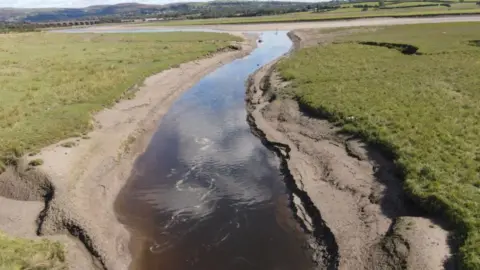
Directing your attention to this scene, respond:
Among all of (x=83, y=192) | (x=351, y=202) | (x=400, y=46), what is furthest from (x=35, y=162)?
(x=400, y=46)

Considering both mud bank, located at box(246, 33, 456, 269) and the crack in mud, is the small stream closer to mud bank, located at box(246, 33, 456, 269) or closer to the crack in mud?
the crack in mud

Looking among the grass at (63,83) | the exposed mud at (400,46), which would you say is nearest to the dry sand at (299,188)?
the grass at (63,83)

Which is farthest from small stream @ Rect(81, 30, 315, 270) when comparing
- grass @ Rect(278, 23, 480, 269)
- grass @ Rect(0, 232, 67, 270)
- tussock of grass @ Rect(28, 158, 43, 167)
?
grass @ Rect(278, 23, 480, 269)

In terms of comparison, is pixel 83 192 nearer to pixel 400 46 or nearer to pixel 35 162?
pixel 35 162

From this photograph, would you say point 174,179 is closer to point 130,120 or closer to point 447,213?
point 130,120

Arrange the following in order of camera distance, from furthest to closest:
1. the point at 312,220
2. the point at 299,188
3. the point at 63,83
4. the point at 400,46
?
the point at 400,46, the point at 63,83, the point at 299,188, the point at 312,220

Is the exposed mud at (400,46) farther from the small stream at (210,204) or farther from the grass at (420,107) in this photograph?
the small stream at (210,204)
